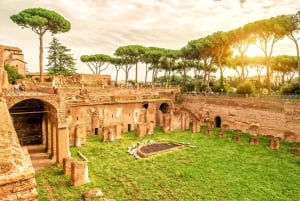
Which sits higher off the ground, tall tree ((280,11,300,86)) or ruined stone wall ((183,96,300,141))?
tall tree ((280,11,300,86))

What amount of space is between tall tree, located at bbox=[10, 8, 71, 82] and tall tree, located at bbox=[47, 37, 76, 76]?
10.8 metres

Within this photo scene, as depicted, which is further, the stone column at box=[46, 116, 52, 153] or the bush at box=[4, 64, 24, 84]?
the bush at box=[4, 64, 24, 84]

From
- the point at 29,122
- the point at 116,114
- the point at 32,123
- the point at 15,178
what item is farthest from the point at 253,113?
the point at 15,178

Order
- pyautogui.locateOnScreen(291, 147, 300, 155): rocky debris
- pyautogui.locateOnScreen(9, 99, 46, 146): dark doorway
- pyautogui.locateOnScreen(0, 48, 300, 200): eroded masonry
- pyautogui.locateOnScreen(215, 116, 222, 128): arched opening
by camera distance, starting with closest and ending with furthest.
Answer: pyautogui.locateOnScreen(0, 48, 300, 200): eroded masonry
pyautogui.locateOnScreen(291, 147, 300, 155): rocky debris
pyautogui.locateOnScreen(9, 99, 46, 146): dark doorway
pyautogui.locateOnScreen(215, 116, 222, 128): arched opening

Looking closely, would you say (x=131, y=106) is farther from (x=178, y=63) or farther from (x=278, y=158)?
(x=178, y=63)

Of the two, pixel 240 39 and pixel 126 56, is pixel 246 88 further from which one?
pixel 126 56

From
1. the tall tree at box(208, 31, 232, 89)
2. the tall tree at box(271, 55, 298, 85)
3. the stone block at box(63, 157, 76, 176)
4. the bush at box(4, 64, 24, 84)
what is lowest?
→ the stone block at box(63, 157, 76, 176)

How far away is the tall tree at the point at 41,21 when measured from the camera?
27.7 meters

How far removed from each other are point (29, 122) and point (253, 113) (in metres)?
21.6

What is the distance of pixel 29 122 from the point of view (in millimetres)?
21688

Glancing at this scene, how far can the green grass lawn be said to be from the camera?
12.3 meters

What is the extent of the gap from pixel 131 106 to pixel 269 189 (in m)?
16.8

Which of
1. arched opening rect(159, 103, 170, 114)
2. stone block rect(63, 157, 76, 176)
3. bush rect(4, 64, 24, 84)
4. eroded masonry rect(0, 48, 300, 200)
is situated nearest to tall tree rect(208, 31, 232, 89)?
eroded masonry rect(0, 48, 300, 200)

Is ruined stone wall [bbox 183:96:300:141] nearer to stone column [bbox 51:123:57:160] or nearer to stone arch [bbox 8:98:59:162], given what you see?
stone arch [bbox 8:98:59:162]
